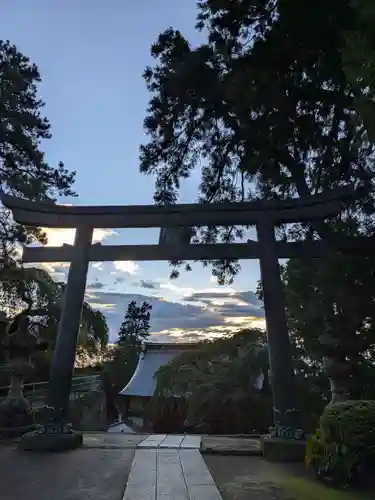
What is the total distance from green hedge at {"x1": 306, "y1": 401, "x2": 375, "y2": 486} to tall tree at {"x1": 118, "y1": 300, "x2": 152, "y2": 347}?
99.3 ft

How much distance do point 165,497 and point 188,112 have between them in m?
6.88

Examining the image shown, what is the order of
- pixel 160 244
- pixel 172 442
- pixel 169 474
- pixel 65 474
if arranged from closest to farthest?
pixel 169 474 < pixel 65 474 < pixel 172 442 < pixel 160 244

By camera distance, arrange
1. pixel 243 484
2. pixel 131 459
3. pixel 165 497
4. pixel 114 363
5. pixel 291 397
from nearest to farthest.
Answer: pixel 165 497
pixel 243 484
pixel 131 459
pixel 291 397
pixel 114 363

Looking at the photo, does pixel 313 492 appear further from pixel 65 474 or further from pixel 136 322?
pixel 136 322

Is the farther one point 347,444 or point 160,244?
point 160,244

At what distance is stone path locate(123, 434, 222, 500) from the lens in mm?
4367

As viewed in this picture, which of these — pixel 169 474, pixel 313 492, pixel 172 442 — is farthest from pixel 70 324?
pixel 313 492

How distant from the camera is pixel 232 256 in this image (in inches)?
326

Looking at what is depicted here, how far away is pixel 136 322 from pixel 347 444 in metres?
31.8

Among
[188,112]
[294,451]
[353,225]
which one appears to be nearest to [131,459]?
[294,451]

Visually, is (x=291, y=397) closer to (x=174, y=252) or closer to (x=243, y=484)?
(x=243, y=484)

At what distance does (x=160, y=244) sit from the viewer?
27.6 feet

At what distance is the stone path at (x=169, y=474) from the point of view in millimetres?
4367

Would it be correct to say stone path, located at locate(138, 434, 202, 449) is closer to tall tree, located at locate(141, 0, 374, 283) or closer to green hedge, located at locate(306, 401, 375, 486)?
green hedge, located at locate(306, 401, 375, 486)
